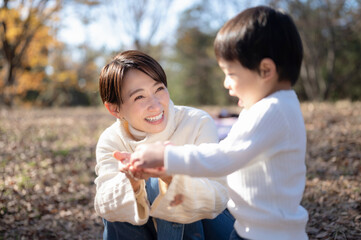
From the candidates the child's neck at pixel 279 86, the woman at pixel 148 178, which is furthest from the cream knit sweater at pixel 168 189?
the child's neck at pixel 279 86

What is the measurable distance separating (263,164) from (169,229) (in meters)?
0.63

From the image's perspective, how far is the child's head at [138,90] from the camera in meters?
1.91

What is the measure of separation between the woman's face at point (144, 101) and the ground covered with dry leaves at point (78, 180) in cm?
151

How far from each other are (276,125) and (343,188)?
247 centimetres

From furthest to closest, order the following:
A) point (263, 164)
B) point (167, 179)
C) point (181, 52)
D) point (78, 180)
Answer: point (181, 52), point (78, 180), point (167, 179), point (263, 164)

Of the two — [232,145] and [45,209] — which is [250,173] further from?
[45,209]

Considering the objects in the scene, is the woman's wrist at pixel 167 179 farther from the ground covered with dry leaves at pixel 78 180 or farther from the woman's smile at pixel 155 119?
the ground covered with dry leaves at pixel 78 180

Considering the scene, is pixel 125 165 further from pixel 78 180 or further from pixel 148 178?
pixel 78 180

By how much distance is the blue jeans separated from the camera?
1.82 m

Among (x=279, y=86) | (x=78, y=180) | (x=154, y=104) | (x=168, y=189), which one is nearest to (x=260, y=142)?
(x=279, y=86)

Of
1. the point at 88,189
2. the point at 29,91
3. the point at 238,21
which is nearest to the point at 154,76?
the point at 238,21

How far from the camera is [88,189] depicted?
13.4 feet

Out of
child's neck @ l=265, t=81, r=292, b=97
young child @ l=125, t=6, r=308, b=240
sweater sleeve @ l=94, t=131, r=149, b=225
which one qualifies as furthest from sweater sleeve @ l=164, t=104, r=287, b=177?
sweater sleeve @ l=94, t=131, r=149, b=225

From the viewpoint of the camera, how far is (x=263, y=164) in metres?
1.46
